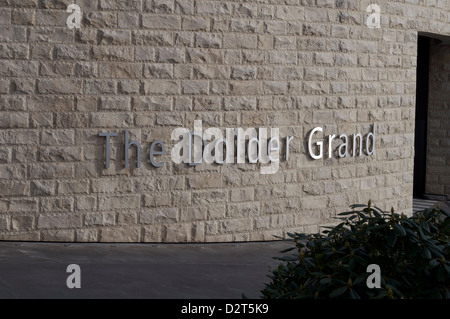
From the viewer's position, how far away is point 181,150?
8.59m

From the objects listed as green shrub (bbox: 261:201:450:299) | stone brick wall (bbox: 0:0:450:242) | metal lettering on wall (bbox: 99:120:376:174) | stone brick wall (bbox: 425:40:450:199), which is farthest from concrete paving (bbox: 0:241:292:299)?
stone brick wall (bbox: 425:40:450:199)

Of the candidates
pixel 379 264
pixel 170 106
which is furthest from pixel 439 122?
pixel 379 264

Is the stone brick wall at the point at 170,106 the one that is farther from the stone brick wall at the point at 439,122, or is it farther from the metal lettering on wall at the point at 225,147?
the stone brick wall at the point at 439,122

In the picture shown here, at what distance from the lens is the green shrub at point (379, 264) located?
134 inches

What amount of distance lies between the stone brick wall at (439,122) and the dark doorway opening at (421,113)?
10cm

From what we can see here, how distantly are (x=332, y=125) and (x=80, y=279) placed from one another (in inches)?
190

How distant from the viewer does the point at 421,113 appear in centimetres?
1395

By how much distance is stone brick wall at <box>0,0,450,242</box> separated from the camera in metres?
7.97

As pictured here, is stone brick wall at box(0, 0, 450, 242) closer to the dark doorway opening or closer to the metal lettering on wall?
the metal lettering on wall

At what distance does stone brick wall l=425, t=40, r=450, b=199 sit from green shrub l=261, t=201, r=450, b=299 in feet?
34.0

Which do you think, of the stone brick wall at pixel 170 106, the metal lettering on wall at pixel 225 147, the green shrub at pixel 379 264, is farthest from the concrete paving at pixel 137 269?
the green shrub at pixel 379 264

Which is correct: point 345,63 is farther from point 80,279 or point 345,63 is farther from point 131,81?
point 80,279
